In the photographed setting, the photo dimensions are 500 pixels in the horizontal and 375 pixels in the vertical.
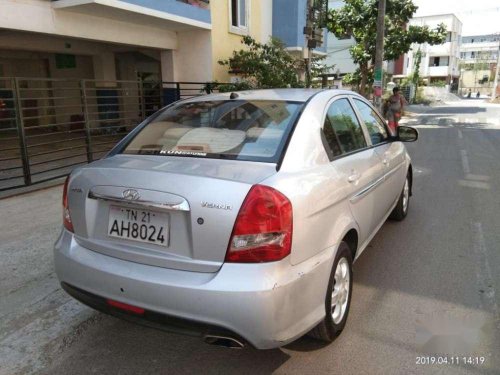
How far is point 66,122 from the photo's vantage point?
9.42 m

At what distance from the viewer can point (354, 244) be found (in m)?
3.35

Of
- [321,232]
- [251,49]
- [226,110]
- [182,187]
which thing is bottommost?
[321,232]

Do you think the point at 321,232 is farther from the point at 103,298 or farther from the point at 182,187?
the point at 103,298

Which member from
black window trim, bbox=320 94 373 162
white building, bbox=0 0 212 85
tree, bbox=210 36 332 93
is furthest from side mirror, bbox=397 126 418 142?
tree, bbox=210 36 332 93

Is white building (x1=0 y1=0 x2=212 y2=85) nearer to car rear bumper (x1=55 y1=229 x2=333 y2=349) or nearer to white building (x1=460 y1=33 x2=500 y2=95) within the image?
car rear bumper (x1=55 y1=229 x2=333 y2=349)

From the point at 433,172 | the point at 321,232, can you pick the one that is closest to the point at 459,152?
the point at 433,172

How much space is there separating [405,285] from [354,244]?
0.88 metres

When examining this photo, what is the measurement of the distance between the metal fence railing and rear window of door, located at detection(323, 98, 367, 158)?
4.71 meters

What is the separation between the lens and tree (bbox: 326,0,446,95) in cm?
2009

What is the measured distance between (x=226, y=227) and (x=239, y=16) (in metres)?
12.9

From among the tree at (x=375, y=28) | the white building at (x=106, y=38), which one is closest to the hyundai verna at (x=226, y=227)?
the white building at (x=106, y=38)

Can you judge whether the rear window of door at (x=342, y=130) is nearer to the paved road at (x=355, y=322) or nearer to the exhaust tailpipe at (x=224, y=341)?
the paved road at (x=355, y=322)

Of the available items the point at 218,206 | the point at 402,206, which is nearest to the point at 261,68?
the point at 402,206

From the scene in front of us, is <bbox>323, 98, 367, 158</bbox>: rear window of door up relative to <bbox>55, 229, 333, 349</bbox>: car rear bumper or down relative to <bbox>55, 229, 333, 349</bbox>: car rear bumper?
up
